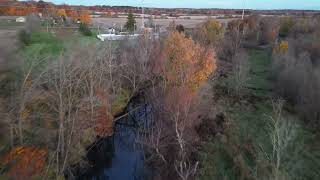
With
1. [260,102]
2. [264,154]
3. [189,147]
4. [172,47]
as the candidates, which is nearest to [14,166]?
[189,147]

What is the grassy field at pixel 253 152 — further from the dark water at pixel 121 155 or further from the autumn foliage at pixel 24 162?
the autumn foliage at pixel 24 162

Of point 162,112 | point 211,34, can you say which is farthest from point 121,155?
point 211,34

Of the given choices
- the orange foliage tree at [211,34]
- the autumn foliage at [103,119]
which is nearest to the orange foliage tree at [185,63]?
the autumn foliage at [103,119]

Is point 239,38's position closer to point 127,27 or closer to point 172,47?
point 127,27

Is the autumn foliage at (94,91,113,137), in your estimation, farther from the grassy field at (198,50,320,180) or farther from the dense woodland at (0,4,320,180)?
the grassy field at (198,50,320,180)

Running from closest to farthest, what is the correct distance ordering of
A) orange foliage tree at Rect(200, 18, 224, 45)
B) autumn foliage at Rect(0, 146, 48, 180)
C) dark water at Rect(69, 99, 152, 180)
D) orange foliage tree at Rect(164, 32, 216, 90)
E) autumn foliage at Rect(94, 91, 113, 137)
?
autumn foliage at Rect(0, 146, 48, 180)
dark water at Rect(69, 99, 152, 180)
autumn foliage at Rect(94, 91, 113, 137)
orange foliage tree at Rect(164, 32, 216, 90)
orange foliage tree at Rect(200, 18, 224, 45)

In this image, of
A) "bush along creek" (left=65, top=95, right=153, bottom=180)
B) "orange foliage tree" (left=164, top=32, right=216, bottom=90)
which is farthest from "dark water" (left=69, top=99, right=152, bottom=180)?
"orange foliage tree" (left=164, top=32, right=216, bottom=90)
